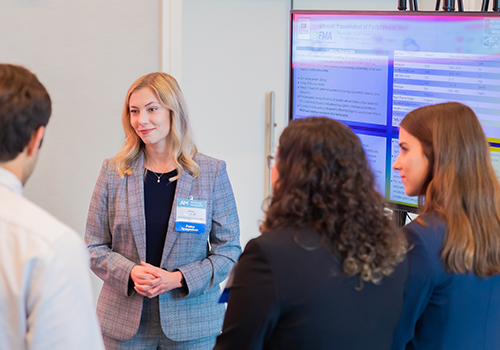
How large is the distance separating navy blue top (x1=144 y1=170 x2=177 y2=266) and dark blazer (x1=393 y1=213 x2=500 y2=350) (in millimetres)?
1005

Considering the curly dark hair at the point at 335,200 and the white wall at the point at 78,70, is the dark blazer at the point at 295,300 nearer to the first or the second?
the curly dark hair at the point at 335,200

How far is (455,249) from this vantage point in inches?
51.4

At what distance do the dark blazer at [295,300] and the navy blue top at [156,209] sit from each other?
93 cm

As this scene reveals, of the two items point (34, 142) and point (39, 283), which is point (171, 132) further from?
point (39, 283)

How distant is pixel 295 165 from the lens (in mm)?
1131

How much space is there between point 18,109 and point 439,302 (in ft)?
3.74

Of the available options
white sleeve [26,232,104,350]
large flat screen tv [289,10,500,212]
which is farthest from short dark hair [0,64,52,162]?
large flat screen tv [289,10,500,212]

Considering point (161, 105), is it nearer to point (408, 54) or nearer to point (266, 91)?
point (408, 54)

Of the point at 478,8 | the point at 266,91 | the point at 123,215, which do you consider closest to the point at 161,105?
the point at 123,215

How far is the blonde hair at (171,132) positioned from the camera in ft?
6.86

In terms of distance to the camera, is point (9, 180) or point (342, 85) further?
point (342, 85)

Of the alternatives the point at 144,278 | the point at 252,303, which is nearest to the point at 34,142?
the point at 252,303

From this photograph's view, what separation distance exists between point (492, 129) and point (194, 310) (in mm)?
1413

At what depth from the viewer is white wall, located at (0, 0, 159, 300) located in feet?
9.23
